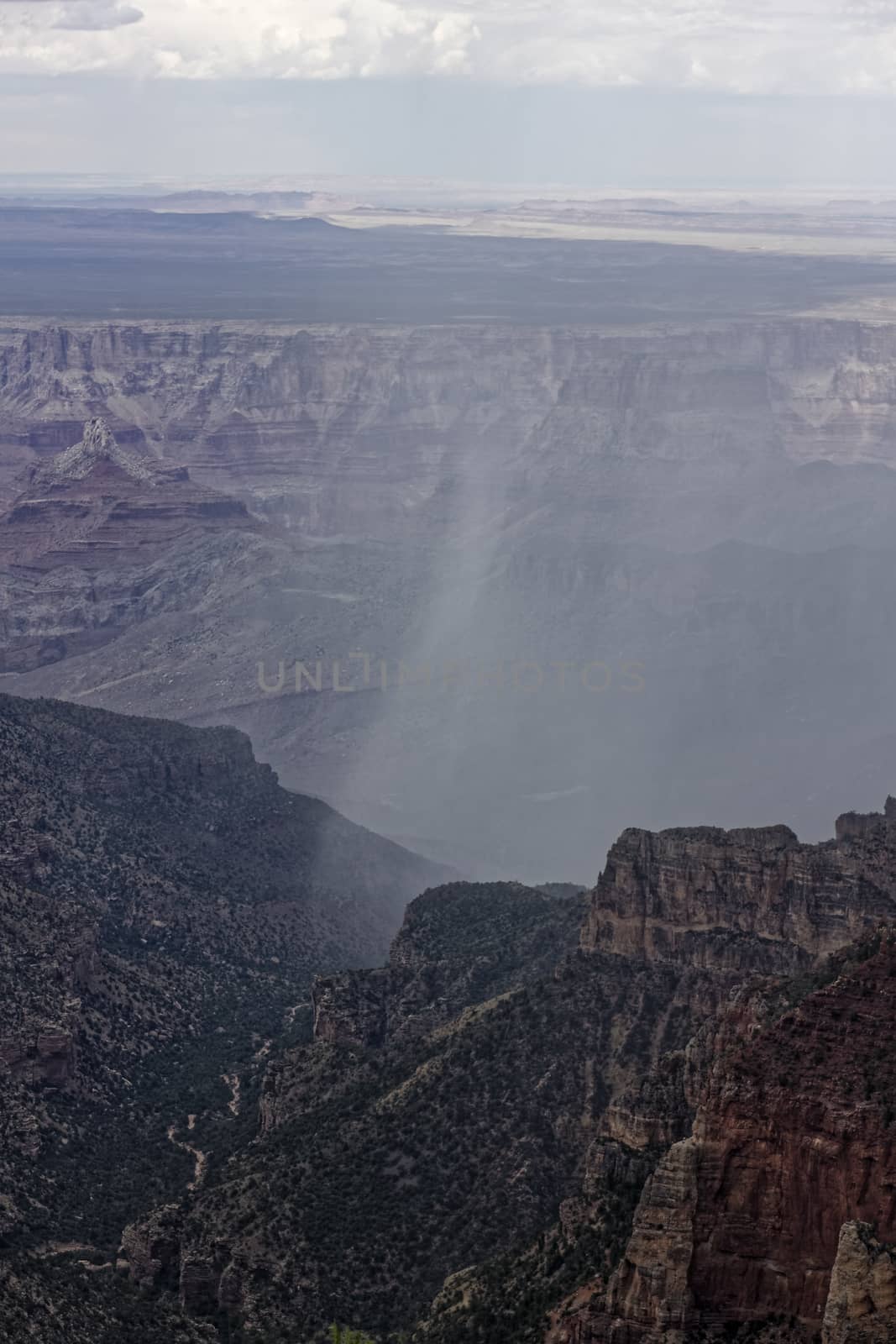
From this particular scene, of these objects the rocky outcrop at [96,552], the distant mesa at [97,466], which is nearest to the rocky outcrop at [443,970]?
the rocky outcrop at [96,552]

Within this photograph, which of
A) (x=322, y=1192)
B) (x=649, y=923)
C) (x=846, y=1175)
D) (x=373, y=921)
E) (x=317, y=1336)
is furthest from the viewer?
(x=373, y=921)

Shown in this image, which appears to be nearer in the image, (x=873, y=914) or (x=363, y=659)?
(x=873, y=914)

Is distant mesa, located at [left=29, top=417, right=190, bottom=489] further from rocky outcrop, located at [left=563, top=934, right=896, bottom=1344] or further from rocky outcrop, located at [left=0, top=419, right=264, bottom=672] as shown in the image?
rocky outcrop, located at [left=563, top=934, right=896, bottom=1344]

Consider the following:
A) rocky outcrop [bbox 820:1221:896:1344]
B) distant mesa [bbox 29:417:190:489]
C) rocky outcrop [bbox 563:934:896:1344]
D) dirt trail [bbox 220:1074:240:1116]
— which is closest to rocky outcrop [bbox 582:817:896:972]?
dirt trail [bbox 220:1074:240:1116]

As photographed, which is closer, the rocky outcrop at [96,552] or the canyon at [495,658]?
the canyon at [495,658]

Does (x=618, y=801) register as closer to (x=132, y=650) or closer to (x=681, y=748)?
(x=681, y=748)

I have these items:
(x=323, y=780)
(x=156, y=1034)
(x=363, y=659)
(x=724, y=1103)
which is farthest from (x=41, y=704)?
(x=724, y=1103)

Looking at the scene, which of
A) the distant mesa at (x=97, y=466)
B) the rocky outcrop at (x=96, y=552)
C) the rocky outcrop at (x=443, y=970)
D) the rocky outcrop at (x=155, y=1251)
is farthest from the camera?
the distant mesa at (x=97, y=466)

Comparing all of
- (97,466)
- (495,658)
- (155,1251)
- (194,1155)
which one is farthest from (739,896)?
(97,466)

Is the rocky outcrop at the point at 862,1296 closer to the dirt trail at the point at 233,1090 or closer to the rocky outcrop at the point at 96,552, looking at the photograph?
the dirt trail at the point at 233,1090

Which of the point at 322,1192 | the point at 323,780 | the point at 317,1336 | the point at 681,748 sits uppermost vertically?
the point at 681,748
